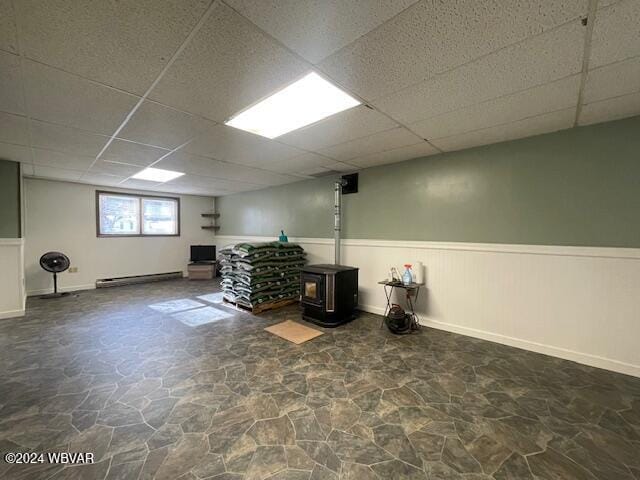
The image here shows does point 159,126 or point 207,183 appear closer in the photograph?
point 159,126

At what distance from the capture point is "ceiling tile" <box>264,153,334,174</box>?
3.84 metres

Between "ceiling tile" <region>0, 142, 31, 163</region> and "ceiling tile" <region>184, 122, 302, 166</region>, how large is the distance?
2.12m

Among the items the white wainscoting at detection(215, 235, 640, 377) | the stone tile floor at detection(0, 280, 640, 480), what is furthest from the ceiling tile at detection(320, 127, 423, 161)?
the stone tile floor at detection(0, 280, 640, 480)

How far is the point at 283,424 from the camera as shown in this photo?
1.85m

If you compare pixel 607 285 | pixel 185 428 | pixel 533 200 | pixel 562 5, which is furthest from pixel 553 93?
pixel 185 428

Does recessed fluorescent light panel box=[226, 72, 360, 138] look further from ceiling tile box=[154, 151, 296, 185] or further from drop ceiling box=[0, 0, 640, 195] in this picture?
ceiling tile box=[154, 151, 296, 185]

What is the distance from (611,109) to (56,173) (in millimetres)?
8027

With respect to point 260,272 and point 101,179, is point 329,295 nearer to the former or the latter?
point 260,272

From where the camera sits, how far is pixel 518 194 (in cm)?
307

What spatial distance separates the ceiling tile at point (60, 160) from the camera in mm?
Result: 3596

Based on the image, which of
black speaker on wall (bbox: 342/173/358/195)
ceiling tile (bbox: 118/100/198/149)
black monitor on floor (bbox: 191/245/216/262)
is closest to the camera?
ceiling tile (bbox: 118/100/198/149)

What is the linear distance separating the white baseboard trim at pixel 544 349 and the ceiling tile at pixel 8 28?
4.60 m

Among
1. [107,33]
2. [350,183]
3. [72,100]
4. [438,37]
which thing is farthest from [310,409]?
[350,183]

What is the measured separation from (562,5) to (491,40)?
0.30 metres
